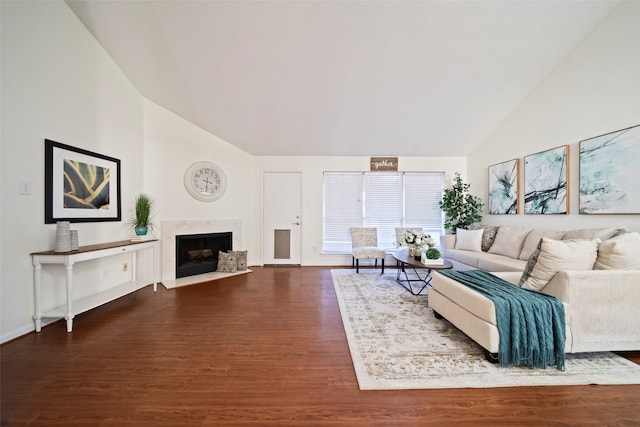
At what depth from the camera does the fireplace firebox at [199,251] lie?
13.7 ft

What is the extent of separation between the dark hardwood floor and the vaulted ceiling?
3091mm

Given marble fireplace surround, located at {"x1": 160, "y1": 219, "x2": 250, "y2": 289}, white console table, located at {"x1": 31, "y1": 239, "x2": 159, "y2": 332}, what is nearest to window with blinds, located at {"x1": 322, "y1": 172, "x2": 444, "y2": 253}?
marble fireplace surround, located at {"x1": 160, "y1": 219, "x2": 250, "y2": 289}

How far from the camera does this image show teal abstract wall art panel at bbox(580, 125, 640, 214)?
2.58m

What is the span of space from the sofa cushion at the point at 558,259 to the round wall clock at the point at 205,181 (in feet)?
15.0

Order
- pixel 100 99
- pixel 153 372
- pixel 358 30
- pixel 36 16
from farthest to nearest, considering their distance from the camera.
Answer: pixel 100 99
pixel 358 30
pixel 36 16
pixel 153 372

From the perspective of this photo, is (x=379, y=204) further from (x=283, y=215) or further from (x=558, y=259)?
(x=558, y=259)

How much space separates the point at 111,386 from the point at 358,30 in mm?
3920

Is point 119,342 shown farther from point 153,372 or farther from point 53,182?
point 53,182

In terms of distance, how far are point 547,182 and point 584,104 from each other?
1046 millimetres

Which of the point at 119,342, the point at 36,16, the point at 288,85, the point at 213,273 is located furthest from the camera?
the point at 213,273

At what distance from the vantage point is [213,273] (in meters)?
4.43

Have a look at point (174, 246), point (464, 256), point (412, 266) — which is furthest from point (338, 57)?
point (174, 246)

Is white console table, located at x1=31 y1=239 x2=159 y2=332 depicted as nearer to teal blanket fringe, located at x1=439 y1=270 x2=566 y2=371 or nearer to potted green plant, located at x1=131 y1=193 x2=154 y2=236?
potted green plant, located at x1=131 y1=193 x2=154 y2=236

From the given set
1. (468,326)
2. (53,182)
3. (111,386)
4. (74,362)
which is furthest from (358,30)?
(74,362)
